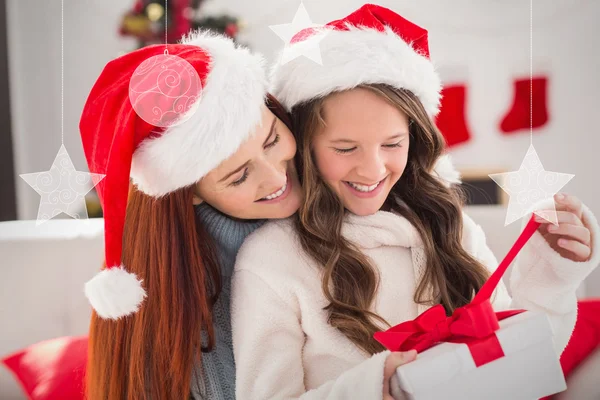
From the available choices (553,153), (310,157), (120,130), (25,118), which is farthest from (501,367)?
(25,118)

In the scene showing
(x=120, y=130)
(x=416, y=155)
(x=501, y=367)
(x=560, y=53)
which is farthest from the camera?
(x=560, y=53)

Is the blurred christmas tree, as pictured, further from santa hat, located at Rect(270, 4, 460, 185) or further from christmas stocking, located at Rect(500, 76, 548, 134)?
santa hat, located at Rect(270, 4, 460, 185)

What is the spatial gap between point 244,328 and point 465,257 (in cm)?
45

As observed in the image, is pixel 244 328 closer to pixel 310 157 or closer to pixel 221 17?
pixel 310 157

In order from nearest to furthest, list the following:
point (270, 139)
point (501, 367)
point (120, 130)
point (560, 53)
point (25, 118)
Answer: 1. point (501, 367)
2. point (120, 130)
3. point (270, 139)
4. point (560, 53)
5. point (25, 118)

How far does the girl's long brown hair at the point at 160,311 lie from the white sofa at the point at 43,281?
48 cm

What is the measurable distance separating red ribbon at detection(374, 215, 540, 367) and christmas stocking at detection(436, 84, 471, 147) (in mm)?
1925

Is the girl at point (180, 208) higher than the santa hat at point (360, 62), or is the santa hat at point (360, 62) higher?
the santa hat at point (360, 62)

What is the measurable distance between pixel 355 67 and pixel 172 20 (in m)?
1.72

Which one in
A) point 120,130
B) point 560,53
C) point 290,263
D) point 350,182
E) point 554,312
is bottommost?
point 554,312

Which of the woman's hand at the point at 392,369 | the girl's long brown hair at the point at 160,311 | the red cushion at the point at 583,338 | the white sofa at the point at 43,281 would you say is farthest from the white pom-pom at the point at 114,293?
the red cushion at the point at 583,338

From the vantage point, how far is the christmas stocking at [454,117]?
8.92 feet

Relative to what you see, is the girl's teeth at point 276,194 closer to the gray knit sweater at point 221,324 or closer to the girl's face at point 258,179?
the girl's face at point 258,179

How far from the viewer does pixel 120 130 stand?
0.93 m
